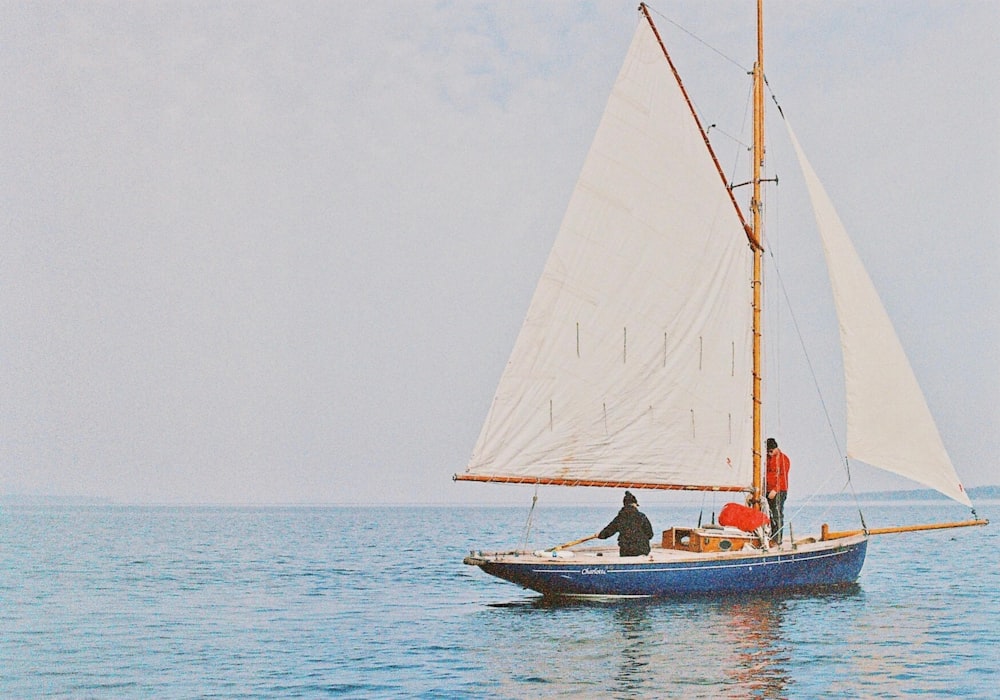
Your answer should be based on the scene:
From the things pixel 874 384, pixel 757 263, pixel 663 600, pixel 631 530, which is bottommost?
pixel 663 600

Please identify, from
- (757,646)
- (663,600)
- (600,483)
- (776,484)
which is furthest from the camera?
(776,484)

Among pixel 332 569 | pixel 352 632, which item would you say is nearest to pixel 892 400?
pixel 352 632

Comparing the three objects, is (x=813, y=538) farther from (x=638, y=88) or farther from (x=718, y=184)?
(x=638, y=88)

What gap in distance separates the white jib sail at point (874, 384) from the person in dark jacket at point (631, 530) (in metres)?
6.97

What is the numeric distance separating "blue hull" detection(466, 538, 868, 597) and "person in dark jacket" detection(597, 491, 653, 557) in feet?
1.61

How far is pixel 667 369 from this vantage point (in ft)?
100

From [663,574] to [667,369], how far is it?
217 inches

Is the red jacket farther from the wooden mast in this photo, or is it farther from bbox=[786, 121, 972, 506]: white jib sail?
bbox=[786, 121, 972, 506]: white jib sail

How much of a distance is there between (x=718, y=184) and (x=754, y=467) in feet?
25.8

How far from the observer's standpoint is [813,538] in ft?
111

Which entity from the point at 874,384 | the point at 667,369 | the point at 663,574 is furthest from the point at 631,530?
the point at 874,384

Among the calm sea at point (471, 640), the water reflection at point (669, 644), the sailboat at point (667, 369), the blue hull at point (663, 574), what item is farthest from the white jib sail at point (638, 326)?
the calm sea at point (471, 640)

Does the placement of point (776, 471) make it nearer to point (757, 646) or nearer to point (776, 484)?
point (776, 484)

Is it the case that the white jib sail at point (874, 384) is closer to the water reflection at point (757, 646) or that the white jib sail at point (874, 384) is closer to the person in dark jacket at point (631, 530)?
the water reflection at point (757, 646)
